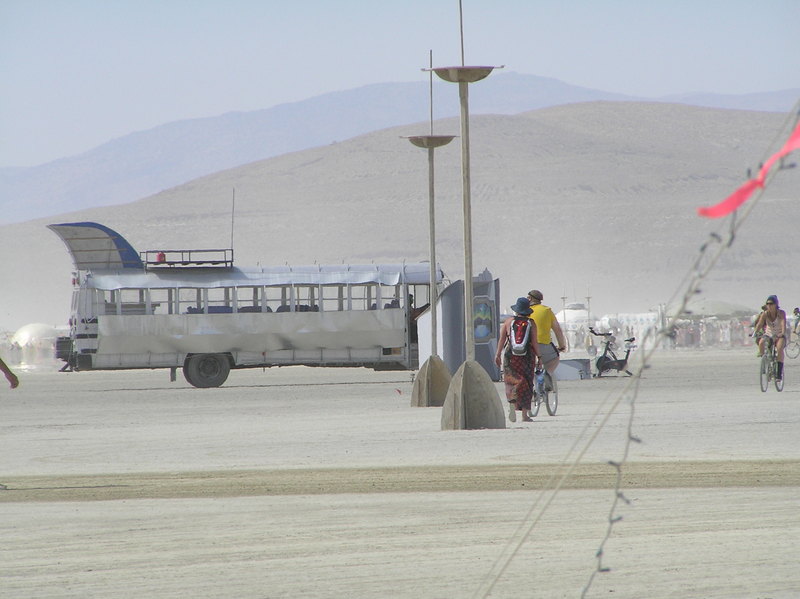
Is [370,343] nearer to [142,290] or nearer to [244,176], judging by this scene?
[142,290]

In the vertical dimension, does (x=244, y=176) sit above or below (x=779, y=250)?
above

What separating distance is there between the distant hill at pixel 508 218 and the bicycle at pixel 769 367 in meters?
98.5

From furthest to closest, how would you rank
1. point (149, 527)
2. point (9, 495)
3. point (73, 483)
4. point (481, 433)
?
point (481, 433)
point (73, 483)
point (9, 495)
point (149, 527)

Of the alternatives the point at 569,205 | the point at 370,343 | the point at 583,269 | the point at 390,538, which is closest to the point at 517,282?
the point at 583,269

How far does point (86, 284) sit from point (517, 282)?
336 ft

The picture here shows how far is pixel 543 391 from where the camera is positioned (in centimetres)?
1986

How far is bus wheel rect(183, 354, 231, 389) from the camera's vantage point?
34.3 m

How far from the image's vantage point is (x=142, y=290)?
113 ft

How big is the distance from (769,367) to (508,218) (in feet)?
421

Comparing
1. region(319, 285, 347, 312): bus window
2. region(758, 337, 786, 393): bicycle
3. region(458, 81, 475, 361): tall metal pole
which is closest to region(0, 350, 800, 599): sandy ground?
region(458, 81, 475, 361): tall metal pole

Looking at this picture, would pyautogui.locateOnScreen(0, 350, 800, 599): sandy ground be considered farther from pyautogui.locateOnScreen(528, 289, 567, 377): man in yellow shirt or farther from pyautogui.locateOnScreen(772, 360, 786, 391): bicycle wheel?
pyautogui.locateOnScreen(772, 360, 786, 391): bicycle wheel

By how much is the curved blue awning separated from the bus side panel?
178 centimetres

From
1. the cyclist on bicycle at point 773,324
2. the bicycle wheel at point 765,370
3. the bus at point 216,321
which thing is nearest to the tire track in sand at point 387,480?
the cyclist on bicycle at point 773,324

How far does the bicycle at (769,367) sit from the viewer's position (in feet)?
79.8
